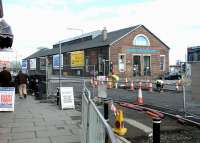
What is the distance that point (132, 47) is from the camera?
60062 millimetres

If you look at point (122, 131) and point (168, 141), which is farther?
point (122, 131)

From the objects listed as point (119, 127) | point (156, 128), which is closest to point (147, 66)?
point (119, 127)

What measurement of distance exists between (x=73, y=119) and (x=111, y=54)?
44.1 metres

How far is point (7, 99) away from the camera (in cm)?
1538

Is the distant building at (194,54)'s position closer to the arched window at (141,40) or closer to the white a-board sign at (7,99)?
the white a-board sign at (7,99)

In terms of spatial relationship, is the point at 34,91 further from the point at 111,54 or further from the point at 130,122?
the point at 111,54

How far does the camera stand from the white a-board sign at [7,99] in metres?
15.3

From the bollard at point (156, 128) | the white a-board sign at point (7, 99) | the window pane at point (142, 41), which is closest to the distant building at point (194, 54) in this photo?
the white a-board sign at point (7, 99)

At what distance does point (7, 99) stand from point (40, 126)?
4056 mm

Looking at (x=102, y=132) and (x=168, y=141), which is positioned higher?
(x=102, y=132)

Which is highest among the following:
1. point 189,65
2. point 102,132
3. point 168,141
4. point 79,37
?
point 79,37

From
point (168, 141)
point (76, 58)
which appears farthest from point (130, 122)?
point (76, 58)

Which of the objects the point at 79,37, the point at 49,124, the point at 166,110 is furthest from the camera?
the point at 79,37

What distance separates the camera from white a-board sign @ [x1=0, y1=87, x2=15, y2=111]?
15289mm
